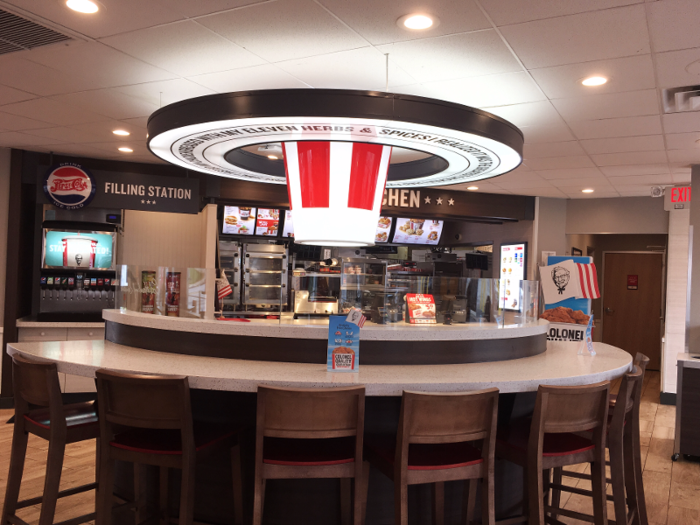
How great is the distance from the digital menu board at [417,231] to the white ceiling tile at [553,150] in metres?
3.42

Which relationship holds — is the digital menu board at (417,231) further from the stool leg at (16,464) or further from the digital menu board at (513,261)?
the stool leg at (16,464)

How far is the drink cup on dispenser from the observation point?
3.86 m

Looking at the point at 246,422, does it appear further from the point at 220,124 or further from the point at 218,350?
the point at 220,124

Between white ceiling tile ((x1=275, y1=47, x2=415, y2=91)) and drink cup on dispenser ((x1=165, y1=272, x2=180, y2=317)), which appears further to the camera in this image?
drink cup on dispenser ((x1=165, y1=272, x2=180, y2=317))

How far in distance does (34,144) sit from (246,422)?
442 centimetres

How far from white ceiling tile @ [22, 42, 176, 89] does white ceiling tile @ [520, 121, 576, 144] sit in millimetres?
2987

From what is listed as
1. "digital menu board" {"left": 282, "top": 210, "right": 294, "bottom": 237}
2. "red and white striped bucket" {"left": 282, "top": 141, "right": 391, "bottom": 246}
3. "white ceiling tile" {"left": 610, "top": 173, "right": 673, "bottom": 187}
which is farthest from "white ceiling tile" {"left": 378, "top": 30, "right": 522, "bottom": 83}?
"digital menu board" {"left": 282, "top": 210, "right": 294, "bottom": 237}

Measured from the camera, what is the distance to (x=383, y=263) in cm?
387

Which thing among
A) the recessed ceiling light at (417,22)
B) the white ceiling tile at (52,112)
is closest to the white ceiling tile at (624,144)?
the recessed ceiling light at (417,22)

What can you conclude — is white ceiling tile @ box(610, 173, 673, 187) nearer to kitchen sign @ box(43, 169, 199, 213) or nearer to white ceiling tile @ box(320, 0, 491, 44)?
white ceiling tile @ box(320, 0, 491, 44)

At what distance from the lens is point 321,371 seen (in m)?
3.04

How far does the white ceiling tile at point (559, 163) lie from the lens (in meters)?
5.93

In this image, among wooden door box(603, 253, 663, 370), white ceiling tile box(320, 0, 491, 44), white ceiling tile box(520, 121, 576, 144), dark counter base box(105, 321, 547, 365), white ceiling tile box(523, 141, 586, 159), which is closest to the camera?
white ceiling tile box(320, 0, 491, 44)

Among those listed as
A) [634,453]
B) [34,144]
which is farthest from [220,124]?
[34,144]
